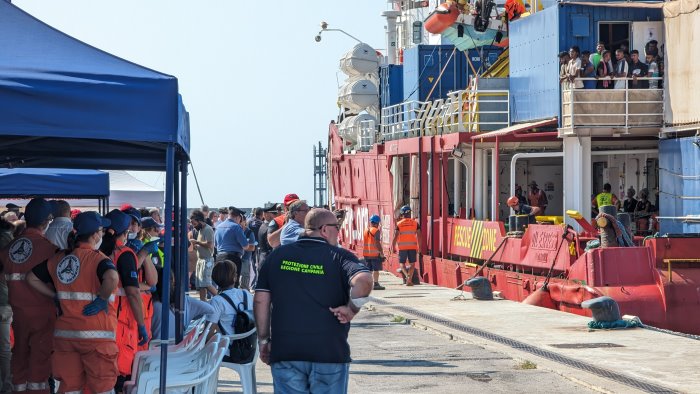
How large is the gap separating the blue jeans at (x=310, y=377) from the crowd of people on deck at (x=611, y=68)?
1678cm

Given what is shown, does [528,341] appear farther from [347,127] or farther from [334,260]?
[347,127]

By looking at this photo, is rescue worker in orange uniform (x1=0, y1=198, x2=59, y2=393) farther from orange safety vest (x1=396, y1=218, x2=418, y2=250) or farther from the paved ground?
orange safety vest (x1=396, y1=218, x2=418, y2=250)

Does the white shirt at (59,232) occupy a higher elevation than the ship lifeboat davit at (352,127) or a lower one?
lower

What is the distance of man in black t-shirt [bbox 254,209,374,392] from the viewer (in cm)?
706

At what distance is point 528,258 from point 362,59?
18.3 meters

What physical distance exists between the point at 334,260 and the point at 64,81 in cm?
205

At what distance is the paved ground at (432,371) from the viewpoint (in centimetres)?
1134

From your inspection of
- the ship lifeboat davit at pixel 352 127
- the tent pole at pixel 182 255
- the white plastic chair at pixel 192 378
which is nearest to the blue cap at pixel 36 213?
the tent pole at pixel 182 255

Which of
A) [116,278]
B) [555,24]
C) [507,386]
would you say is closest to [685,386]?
[507,386]

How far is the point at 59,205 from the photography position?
10.4m

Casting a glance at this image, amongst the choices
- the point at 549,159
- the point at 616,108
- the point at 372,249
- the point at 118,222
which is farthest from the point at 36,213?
the point at 549,159

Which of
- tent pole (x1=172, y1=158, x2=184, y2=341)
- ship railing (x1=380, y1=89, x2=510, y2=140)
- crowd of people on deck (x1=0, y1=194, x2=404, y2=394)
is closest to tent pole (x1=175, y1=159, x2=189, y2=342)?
tent pole (x1=172, y1=158, x2=184, y2=341)

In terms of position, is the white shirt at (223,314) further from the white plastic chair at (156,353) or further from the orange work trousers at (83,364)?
the orange work trousers at (83,364)

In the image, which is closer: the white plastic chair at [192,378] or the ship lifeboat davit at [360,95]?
the white plastic chair at [192,378]
